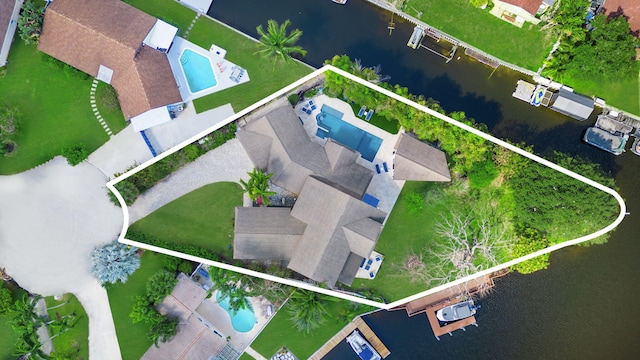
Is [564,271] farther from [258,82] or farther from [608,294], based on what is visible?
[258,82]

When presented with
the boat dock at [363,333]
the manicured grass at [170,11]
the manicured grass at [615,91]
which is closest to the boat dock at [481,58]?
the manicured grass at [615,91]

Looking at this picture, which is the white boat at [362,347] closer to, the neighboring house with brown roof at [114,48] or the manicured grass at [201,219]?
the manicured grass at [201,219]

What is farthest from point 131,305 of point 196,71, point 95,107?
point 196,71

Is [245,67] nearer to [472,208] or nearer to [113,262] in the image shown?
[113,262]

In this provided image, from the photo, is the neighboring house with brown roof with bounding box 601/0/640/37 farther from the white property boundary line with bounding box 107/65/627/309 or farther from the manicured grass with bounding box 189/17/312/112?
the manicured grass with bounding box 189/17/312/112

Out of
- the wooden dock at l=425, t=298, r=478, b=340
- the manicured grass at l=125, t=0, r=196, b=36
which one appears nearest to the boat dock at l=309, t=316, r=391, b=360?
the wooden dock at l=425, t=298, r=478, b=340

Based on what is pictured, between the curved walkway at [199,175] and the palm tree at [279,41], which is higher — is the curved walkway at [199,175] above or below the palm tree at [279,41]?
below
